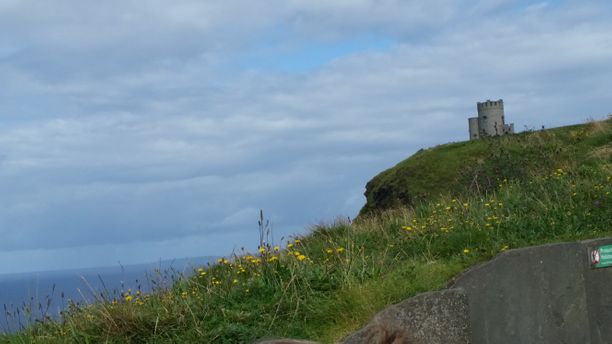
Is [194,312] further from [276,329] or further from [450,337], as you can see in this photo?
[450,337]

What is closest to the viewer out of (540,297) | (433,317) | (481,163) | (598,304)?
(433,317)

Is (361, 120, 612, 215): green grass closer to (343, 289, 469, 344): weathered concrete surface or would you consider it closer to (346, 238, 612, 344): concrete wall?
(346, 238, 612, 344): concrete wall

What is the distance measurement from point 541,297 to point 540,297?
2 centimetres

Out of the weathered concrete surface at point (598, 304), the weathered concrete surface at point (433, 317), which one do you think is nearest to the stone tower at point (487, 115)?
the weathered concrete surface at point (598, 304)

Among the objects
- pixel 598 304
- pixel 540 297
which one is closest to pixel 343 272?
pixel 540 297

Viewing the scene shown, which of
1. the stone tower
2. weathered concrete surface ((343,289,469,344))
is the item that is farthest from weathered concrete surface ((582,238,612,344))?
the stone tower

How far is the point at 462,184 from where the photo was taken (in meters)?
22.2

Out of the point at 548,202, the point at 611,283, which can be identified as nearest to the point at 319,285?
the point at 611,283

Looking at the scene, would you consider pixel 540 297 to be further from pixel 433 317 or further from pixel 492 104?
pixel 492 104

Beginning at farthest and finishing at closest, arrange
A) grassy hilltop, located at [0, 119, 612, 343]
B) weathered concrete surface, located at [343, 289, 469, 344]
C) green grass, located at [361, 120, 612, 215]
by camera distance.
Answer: green grass, located at [361, 120, 612, 215]
grassy hilltop, located at [0, 119, 612, 343]
weathered concrete surface, located at [343, 289, 469, 344]

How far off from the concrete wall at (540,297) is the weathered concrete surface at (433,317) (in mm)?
157

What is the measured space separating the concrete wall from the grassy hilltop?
1.80 feet

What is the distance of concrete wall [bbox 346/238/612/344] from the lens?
11086 millimetres

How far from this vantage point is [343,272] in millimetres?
11164
